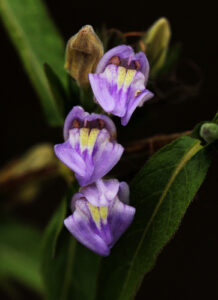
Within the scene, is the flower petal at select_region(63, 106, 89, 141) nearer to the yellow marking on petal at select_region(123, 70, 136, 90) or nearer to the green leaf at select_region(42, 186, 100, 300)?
the yellow marking on petal at select_region(123, 70, 136, 90)

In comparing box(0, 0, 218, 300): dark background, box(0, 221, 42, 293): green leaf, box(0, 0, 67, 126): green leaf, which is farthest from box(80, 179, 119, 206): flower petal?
box(0, 0, 218, 300): dark background

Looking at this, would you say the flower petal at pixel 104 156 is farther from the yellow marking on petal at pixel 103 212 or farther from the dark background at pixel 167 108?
the dark background at pixel 167 108

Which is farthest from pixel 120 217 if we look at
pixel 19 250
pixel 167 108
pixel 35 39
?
pixel 167 108

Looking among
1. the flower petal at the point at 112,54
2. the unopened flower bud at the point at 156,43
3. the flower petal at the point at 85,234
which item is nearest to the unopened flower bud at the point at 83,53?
the flower petal at the point at 112,54

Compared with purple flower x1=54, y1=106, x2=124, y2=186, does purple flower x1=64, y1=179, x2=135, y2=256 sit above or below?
below

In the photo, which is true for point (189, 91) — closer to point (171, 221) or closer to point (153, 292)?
point (171, 221)

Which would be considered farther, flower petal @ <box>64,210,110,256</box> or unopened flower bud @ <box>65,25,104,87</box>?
unopened flower bud @ <box>65,25,104,87</box>

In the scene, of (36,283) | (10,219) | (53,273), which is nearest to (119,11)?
(10,219)
